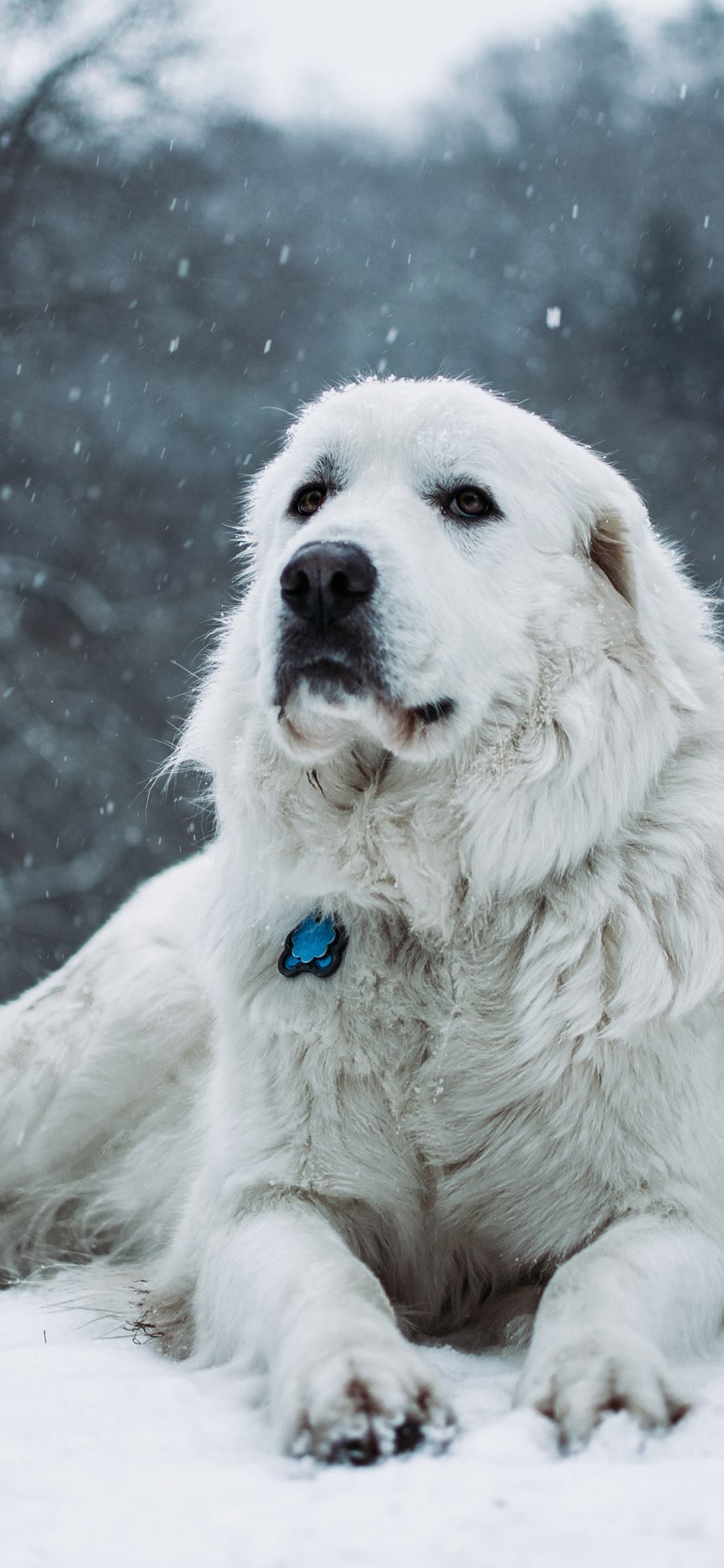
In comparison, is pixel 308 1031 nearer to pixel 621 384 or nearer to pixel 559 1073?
pixel 559 1073

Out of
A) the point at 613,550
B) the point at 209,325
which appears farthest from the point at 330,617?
the point at 209,325

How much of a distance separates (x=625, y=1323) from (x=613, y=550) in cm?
148

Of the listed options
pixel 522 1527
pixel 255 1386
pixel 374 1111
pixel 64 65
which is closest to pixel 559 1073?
pixel 374 1111

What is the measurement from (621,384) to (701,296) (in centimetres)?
90

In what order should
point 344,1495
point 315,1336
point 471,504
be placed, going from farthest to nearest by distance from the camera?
point 471,504 → point 315,1336 → point 344,1495

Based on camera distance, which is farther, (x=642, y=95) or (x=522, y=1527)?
(x=642, y=95)

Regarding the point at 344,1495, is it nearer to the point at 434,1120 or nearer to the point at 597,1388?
the point at 597,1388

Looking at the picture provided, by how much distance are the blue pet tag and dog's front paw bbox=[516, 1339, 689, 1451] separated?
0.81 metres

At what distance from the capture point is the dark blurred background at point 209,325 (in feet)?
33.2

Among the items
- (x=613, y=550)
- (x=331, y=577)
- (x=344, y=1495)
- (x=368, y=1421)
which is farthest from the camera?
(x=613, y=550)

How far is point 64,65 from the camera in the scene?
9.77 m

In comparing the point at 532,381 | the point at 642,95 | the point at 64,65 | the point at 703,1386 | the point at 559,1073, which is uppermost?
the point at 642,95

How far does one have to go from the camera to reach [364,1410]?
1.42 metres

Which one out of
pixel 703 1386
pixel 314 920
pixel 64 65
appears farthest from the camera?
pixel 64 65
